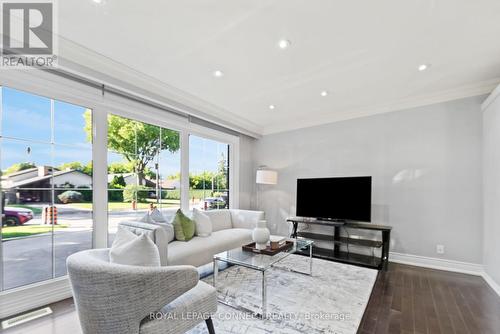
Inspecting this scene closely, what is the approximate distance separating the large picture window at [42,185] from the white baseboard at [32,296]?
8 centimetres

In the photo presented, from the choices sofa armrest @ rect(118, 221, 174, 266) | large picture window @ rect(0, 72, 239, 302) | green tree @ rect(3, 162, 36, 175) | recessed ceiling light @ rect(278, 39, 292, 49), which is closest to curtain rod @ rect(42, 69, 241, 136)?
large picture window @ rect(0, 72, 239, 302)

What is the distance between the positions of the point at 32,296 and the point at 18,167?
1.25m

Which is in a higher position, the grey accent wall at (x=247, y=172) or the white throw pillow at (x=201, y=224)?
the grey accent wall at (x=247, y=172)

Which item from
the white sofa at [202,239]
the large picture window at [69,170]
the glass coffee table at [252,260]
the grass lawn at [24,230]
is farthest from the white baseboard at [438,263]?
the grass lawn at [24,230]

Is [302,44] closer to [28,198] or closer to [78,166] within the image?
[78,166]

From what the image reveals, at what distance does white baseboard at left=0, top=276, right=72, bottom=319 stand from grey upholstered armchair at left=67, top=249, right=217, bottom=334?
1.40 meters

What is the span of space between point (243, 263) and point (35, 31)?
281 centimetres

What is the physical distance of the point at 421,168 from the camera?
3.50 metres

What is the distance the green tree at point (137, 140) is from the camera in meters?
2.98

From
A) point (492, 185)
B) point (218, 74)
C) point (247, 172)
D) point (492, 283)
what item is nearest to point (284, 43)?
point (218, 74)

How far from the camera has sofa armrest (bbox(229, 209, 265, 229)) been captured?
392cm

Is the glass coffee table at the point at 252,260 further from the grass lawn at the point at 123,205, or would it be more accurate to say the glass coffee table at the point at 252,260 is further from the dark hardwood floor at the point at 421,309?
the grass lawn at the point at 123,205

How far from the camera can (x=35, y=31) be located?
1994 millimetres

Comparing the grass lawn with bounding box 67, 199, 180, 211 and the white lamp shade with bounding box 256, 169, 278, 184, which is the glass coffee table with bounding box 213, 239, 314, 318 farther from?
the white lamp shade with bounding box 256, 169, 278, 184
